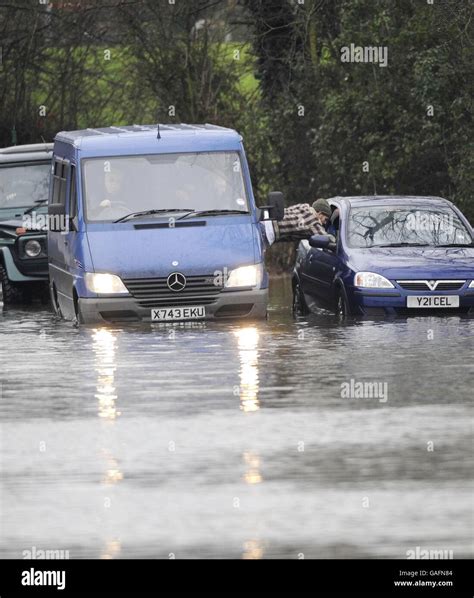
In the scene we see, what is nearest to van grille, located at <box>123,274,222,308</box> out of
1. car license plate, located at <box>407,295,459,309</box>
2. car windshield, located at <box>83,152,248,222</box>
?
car windshield, located at <box>83,152,248,222</box>

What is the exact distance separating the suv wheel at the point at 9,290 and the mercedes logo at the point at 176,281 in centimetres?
666

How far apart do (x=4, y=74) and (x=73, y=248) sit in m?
26.3

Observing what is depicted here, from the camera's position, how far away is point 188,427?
12641mm

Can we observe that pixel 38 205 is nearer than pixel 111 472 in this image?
No

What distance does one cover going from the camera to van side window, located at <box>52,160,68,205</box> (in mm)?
23038

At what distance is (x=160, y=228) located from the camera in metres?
21.1

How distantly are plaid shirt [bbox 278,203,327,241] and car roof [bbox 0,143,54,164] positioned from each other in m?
3.86

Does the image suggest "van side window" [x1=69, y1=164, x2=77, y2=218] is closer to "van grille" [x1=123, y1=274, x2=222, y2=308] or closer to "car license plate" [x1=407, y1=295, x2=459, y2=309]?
"van grille" [x1=123, y1=274, x2=222, y2=308]

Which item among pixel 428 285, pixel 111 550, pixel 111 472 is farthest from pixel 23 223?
pixel 111 550

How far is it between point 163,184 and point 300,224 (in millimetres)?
4318

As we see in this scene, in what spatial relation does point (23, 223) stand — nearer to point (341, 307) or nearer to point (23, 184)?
point (23, 184)

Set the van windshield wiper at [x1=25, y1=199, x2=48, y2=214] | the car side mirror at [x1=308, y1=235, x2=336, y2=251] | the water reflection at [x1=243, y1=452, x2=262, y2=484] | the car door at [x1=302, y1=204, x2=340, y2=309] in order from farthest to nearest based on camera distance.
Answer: the van windshield wiper at [x1=25, y1=199, x2=48, y2=214] < the car side mirror at [x1=308, y1=235, x2=336, y2=251] < the car door at [x1=302, y1=204, x2=340, y2=309] < the water reflection at [x1=243, y1=452, x2=262, y2=484]

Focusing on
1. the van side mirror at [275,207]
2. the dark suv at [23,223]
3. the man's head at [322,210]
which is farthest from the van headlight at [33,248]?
the van side mirror at [275,207]
